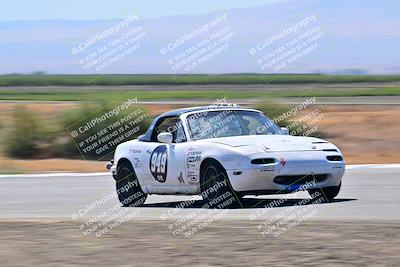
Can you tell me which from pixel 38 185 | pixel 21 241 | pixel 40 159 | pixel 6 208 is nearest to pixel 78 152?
pixel 40 159

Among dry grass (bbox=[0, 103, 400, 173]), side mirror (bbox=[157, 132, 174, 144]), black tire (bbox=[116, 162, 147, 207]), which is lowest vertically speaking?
dry grass (bbox=[0, 103, 400, 173])

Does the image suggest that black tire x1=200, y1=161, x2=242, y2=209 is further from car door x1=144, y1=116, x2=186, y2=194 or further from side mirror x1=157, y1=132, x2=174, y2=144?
side mirror x1=157, y1=132, x2=174, y2=144

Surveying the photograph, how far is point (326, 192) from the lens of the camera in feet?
46.4

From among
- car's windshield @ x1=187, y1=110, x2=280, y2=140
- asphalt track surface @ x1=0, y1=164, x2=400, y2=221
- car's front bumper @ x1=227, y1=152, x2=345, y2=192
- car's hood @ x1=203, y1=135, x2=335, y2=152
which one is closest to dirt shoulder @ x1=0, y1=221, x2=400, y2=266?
asphalt track surface @ x1=0, y1=164, x2=400, y2=221

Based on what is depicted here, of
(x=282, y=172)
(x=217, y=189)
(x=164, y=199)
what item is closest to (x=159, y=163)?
(x=217, y=189)

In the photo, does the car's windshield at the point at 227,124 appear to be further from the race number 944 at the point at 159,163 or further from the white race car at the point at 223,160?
the race number 944 at the point at 159,163

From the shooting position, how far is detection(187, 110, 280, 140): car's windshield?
14367 millimetres

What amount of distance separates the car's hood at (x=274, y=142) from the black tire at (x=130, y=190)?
1.81 m

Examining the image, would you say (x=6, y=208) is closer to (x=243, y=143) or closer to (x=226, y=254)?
(x=243, y=143)

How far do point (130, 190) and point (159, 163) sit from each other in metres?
0.90

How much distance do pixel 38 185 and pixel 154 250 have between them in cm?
971

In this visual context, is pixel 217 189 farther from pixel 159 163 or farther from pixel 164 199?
pixel 164 199

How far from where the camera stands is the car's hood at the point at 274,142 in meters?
13.6

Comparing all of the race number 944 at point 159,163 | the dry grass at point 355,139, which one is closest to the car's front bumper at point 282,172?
the race number 944 at point 159,163
